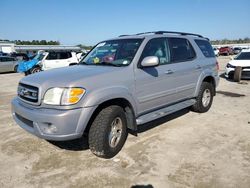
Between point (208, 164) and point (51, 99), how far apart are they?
2.46 meters

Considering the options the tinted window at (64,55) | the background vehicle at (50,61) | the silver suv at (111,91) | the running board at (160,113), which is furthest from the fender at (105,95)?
the tinted window at (64,55)

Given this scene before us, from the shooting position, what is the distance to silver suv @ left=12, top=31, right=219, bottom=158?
3.23 metres

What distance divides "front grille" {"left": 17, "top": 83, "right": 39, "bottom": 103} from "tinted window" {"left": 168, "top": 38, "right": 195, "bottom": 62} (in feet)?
8.96

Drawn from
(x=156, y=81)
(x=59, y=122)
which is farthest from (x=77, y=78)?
(x=156, y=81)

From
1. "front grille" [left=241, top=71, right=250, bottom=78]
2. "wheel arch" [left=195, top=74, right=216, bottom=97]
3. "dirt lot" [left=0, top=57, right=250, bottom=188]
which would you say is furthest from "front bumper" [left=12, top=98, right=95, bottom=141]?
"front grille" [left=241, top=71, right=250, bottom=78]

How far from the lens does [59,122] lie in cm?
312

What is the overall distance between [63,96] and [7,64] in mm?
17077

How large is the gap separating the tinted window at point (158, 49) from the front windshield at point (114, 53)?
19cm

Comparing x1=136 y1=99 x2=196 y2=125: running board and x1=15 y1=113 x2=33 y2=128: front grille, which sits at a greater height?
x1=15 y1=113 x2=33 y2=128: front grille

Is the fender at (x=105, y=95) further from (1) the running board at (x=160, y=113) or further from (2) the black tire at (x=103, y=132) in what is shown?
(1) the running board at (x=160, y=113)

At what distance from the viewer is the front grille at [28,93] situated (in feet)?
11.2

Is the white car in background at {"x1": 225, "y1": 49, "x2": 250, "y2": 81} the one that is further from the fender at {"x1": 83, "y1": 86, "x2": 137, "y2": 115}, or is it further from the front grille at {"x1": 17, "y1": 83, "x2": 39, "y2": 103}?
the front grille at {"x1": 17, "y1": 83, "x2": 39, "y2": 103}

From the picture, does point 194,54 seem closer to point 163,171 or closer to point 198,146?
point 198,146

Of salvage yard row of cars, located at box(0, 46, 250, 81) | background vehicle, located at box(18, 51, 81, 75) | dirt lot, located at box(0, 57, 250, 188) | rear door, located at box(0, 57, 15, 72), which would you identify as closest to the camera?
dirt lot, located at box(0, 57, 250, 188)
